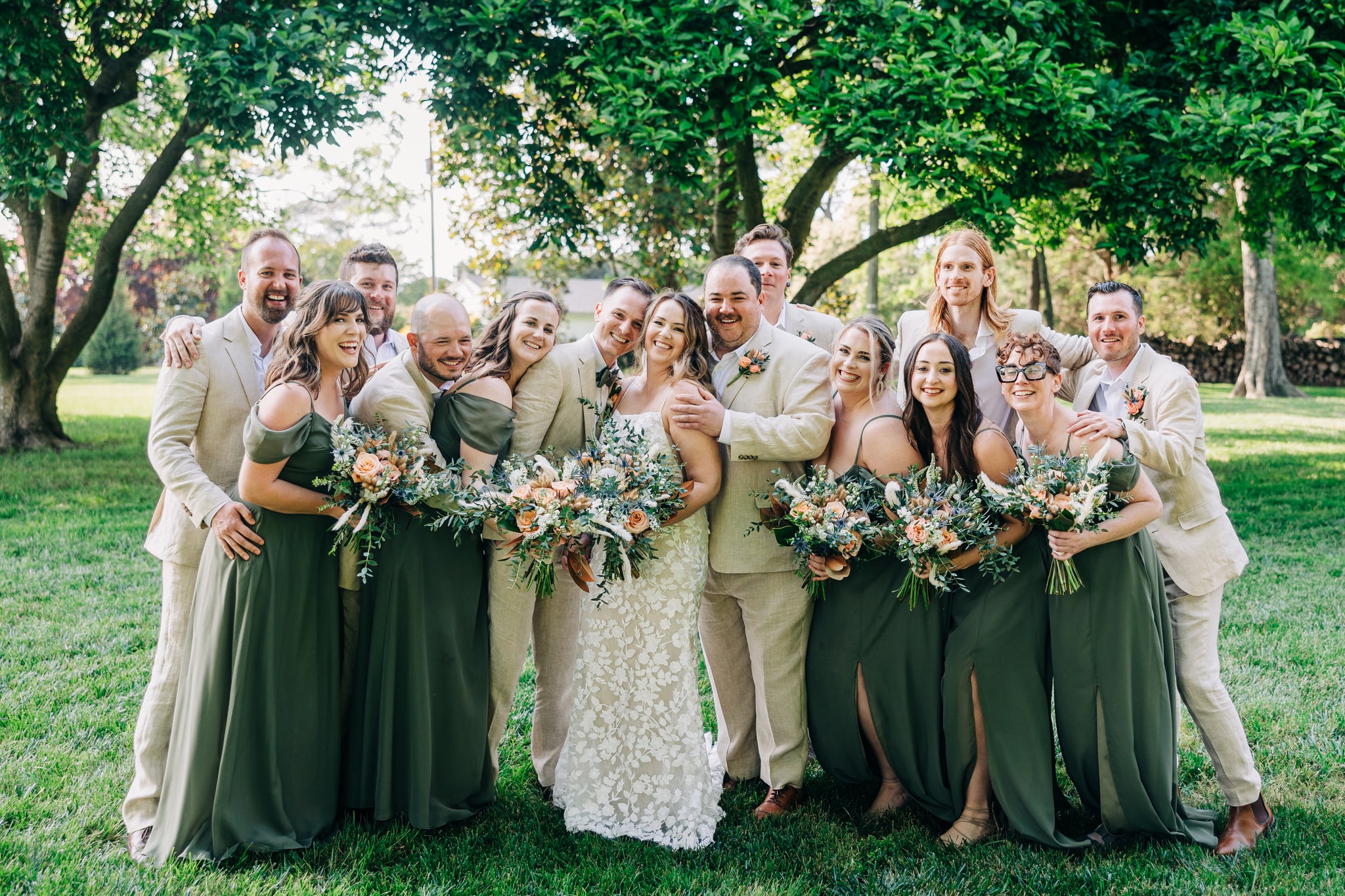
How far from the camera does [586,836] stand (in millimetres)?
4441

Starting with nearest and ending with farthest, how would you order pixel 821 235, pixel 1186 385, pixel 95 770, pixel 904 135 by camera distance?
pixel 1186 385 < pixel 95 770 < pixel 904 135 < pixel 821 235

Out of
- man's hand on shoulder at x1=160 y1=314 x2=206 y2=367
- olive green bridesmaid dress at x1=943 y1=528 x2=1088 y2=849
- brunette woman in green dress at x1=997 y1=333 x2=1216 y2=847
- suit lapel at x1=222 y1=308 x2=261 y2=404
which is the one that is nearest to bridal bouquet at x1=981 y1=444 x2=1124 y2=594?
brunette woman in green dress at x1=997 y1=333 x2=1216 y2=847

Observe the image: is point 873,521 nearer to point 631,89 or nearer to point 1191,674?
point 1191,674

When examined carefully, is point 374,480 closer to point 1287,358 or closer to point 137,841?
point 137,841

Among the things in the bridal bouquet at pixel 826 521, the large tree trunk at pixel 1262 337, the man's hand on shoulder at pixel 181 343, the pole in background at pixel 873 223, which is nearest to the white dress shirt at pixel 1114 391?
the bridal bouquet at pixel 826 521

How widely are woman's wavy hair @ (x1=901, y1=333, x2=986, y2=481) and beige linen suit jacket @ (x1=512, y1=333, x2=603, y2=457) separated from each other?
153 centimetres

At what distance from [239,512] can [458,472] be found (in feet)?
3.07

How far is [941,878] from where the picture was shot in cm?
405

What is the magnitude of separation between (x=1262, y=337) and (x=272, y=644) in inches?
1322

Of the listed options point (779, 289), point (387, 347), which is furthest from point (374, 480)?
point (779, 289)

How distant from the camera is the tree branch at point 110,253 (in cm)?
1398

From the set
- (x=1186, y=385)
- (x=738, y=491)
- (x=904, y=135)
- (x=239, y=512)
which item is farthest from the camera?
(x=904, y=135)

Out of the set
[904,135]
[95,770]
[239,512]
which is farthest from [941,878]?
[904,135]

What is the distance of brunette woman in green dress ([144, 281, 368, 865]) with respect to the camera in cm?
399
